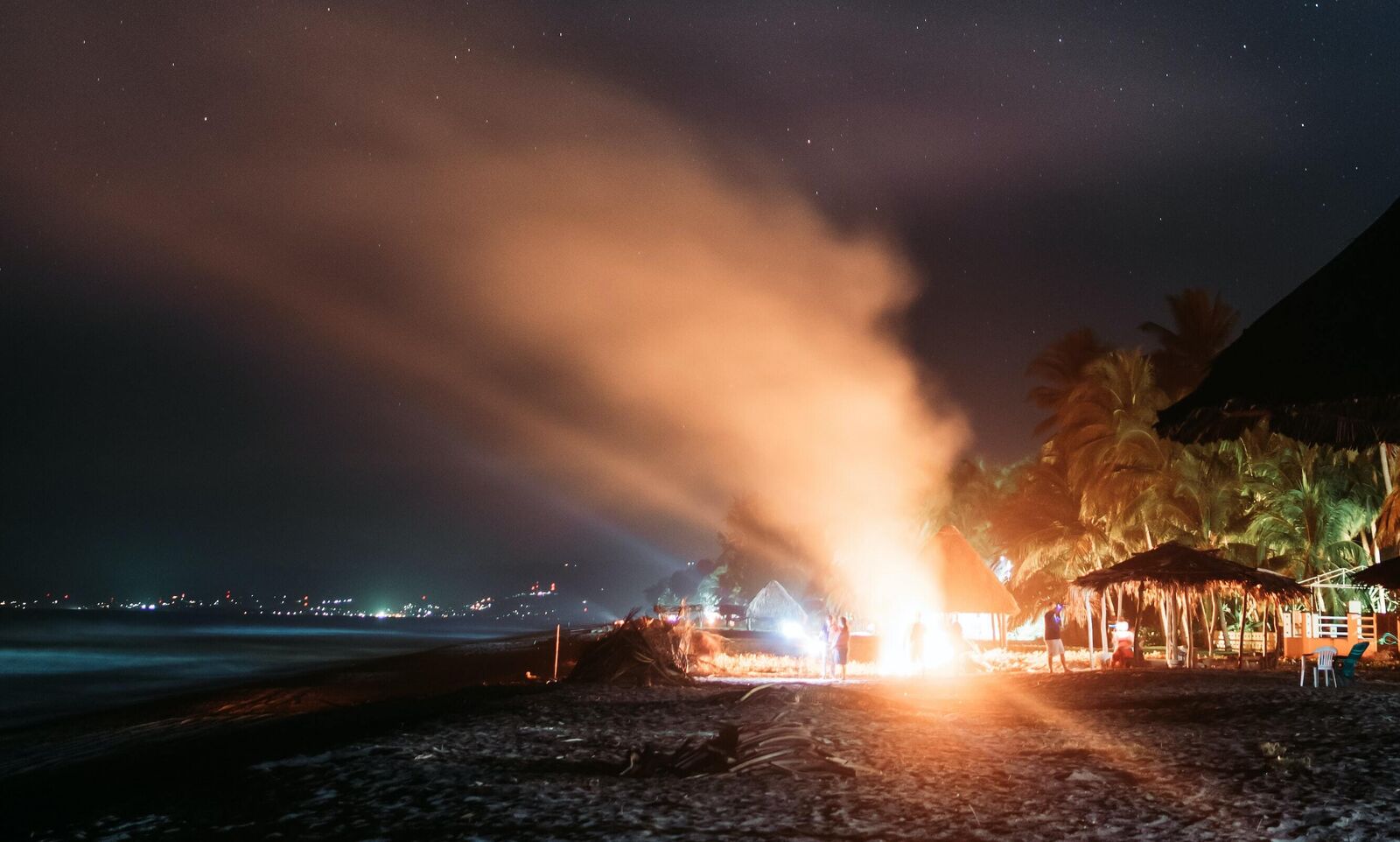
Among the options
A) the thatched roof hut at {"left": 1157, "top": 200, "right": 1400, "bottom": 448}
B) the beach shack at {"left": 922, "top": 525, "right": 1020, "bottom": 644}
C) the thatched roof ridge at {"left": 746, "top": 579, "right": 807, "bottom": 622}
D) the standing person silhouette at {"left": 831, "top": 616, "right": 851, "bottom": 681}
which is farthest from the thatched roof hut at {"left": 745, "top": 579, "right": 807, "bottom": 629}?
the thatched roof hut at {"left": 1157, "top": 200, "right": 1400, "bottom": 448}

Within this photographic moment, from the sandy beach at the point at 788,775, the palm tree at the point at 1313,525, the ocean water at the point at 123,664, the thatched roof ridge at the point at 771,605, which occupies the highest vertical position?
the palm tree at the point at 1313,525

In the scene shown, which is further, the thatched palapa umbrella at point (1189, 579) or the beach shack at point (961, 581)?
the beach shack at point (961, 581)

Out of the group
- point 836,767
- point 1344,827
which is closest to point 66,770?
point 836,767

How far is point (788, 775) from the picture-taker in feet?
25.0

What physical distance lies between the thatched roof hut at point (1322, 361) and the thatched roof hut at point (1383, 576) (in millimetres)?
15714

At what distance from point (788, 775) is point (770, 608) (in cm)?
5992

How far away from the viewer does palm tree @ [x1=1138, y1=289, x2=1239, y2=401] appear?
3481 cm

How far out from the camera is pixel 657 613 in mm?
24531

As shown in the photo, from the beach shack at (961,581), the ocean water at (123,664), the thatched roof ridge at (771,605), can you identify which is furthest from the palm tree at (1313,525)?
the thatched roof ridge at (771,605)

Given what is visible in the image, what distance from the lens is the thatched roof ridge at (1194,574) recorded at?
2156 cm

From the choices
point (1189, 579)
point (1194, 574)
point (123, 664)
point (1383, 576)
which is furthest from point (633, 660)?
point (123, 664)

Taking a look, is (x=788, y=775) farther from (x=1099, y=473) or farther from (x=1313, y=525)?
(x=1313, y=525)

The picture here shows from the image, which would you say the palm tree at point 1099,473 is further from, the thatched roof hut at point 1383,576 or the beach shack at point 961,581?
the thatched roof hut at point 1383,576

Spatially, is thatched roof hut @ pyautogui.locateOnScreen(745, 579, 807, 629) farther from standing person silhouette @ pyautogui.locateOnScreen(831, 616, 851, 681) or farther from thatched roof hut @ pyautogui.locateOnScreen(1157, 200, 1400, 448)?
thatched roof hut @ pyautogui.locateOnScreen(1157, 200, 1400, 448)
